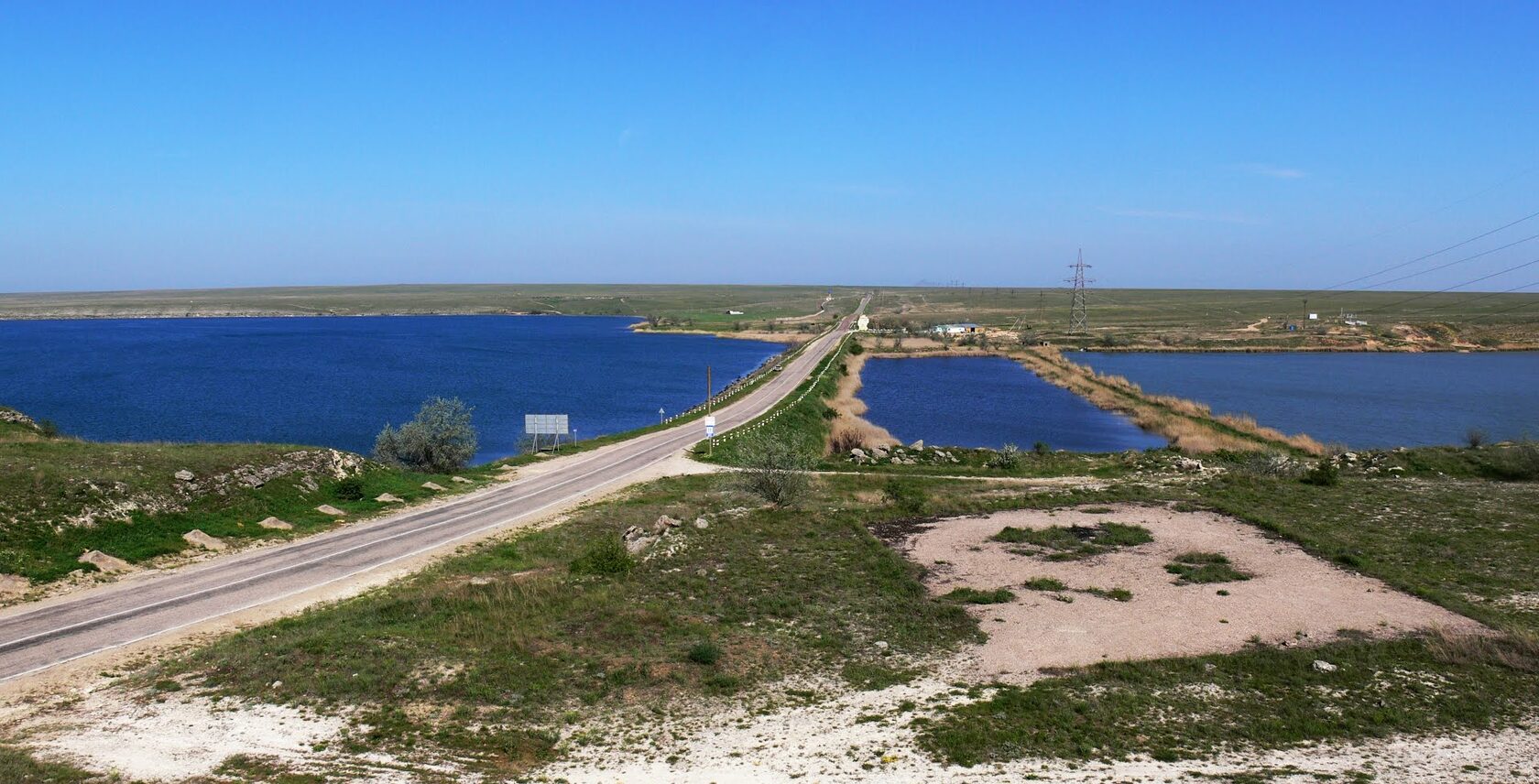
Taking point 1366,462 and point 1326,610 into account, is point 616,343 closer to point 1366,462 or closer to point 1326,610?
point 1366,462

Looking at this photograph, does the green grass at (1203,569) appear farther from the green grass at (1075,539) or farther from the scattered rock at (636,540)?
the scattered rock at (636,540)

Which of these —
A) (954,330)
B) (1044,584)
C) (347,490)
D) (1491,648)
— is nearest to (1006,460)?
(1044,584)

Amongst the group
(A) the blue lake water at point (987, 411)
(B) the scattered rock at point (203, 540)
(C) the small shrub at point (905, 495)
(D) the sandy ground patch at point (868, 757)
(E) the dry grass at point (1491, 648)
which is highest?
(E) the dry grass at point (1491, 648)

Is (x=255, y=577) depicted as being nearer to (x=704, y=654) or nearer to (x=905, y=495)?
(x=704, y=654)

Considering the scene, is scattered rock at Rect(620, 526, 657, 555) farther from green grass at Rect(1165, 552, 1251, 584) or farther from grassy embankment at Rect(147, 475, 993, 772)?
green grass at Rect(1165, 552, 1251, 584)

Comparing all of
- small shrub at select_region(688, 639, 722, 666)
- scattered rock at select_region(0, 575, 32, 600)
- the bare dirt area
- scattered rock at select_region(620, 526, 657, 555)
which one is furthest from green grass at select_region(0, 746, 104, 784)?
scattered rock at select_region(620, 526, 657, 555)

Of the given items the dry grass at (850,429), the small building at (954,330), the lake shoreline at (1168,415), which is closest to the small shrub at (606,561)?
the dry grass at (850,429)
